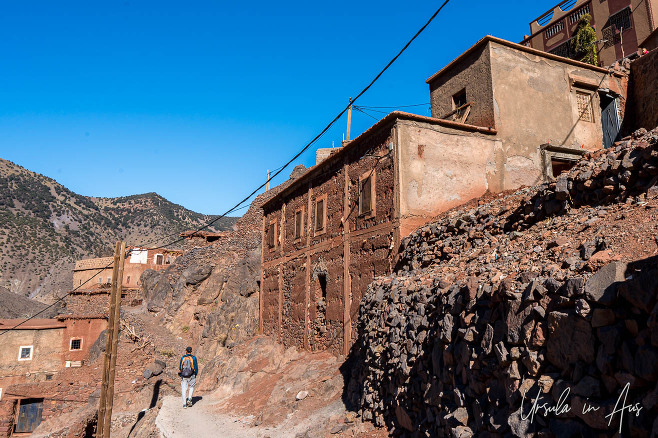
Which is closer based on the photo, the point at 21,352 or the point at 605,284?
the point at 605,284

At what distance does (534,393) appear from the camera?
17.1 ft

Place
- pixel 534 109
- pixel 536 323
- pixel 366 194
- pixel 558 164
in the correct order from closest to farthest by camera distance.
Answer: pixel 536 323
pixel 366 194
pixel 534 109
pixel 558 164

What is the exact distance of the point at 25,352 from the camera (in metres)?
31.8

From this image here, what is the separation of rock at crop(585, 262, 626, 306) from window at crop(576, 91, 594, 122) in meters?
16.2

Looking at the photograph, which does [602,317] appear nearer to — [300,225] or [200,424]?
[200,424]

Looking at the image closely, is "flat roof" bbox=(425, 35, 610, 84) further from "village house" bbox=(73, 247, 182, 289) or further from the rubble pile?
"village house" bbox=(73, 247, 182, 289)

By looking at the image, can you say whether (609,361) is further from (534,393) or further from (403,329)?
(403,329)

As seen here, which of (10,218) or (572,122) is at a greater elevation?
(10,218)

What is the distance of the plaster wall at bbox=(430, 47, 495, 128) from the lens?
1709 cm

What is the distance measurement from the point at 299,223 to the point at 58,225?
7755 cm

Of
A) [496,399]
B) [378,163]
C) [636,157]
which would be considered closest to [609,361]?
[496,399]

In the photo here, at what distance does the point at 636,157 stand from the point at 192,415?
1489 cm

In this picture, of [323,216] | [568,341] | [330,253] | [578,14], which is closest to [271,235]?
[323,216]

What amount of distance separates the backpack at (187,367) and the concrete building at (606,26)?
94.7ft
